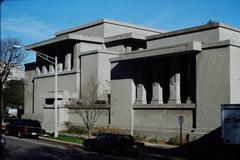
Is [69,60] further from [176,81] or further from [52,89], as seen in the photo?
[176,81]

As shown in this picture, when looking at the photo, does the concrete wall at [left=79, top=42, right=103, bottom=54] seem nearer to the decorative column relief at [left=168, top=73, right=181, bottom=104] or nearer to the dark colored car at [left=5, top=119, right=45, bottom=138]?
the dark colored car at [left=5, top=119, right=45, bottom=138]

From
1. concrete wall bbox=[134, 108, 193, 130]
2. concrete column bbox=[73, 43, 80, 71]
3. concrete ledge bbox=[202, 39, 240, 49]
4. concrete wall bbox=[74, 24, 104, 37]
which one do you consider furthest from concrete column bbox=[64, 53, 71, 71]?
concrete ledge bbox=[202, 39, 240, 49]

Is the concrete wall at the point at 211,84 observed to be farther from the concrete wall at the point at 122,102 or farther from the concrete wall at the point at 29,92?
the concrete wall at the point at 29,92

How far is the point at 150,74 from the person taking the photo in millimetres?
44469

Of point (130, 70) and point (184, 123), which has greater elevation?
point (130, 70)

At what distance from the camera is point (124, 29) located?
6091 centimetres

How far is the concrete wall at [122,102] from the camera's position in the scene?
43906 mm

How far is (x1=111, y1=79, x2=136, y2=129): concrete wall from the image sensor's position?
1729 inches

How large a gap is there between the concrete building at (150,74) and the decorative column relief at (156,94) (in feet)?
0.32

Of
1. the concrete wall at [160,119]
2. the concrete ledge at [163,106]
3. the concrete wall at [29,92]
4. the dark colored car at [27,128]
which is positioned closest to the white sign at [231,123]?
the concrete ledge at [163,106]

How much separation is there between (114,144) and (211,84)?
10557mm

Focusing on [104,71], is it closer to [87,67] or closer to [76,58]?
[87,67]

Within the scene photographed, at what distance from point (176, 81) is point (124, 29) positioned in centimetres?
2261

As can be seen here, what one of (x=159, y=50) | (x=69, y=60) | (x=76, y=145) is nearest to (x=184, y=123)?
(x=159, y=50)
